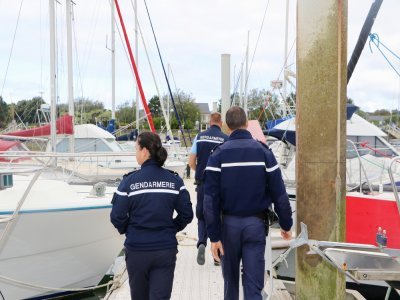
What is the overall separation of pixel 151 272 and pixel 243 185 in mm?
902

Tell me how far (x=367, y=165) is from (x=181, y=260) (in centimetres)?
413

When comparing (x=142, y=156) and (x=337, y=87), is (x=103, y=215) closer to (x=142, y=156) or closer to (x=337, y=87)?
(x=142, y=156)

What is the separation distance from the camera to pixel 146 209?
3.09 meters

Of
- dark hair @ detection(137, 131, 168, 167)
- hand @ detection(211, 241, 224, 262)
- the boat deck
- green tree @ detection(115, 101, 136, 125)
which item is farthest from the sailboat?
green tree @ detection(115, 101, 136, 125)

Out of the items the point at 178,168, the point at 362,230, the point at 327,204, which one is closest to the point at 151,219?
the point at 327,204

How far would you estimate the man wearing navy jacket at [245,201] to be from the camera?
3.34 m

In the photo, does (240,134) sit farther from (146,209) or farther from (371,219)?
(371,219)

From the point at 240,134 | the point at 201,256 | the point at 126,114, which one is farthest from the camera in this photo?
the point at 126,114

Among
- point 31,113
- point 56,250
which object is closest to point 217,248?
point 56,250

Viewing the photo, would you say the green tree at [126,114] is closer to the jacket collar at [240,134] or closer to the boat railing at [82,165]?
the boat railing at [82,165]

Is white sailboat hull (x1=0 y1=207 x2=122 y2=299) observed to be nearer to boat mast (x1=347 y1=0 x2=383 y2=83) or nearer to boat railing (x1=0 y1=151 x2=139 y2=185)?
boat railing (x1=0 y1=151 x2=139 y2=185)

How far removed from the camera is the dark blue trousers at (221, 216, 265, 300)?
334 centimetres

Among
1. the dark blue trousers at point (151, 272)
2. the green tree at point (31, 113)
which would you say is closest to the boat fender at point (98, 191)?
the dark blue trousers at point (151, 272)

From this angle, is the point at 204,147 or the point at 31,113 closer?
the point at 204,147
